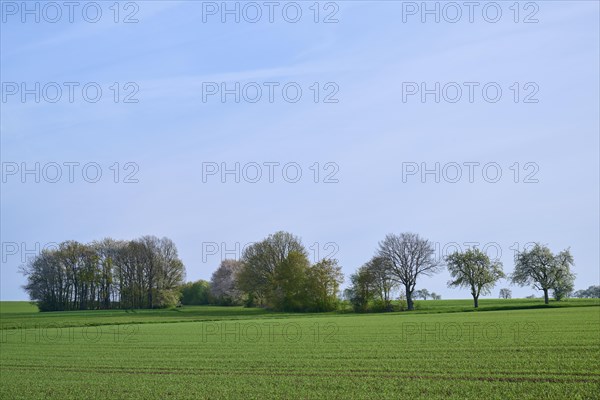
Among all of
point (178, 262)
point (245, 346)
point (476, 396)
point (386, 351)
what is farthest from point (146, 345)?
point (178, 262)

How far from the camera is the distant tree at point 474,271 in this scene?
345ft

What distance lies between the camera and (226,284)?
142 m

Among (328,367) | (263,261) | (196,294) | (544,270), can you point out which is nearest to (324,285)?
(263,261)

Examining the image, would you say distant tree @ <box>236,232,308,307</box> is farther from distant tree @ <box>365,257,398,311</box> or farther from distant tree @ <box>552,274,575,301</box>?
distant tree @ <box>552,274,575,301</box>

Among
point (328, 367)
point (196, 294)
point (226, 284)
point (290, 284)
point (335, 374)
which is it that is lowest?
point (196, 294)

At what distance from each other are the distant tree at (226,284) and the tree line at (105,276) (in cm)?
1634

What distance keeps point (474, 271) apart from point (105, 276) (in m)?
68.3

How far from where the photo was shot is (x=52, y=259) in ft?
388

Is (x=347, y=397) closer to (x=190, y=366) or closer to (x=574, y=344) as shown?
(x=190, y=366)

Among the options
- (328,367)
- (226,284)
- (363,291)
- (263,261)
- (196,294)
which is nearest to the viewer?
(328,367)

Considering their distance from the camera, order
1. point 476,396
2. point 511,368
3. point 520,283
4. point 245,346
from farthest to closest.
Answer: point 520,283, point 245,346, point 511,368, point 476,396

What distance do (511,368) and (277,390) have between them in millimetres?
8781

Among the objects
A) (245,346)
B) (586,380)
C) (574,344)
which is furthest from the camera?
(245,346)

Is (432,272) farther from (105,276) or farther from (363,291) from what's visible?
(105,276)
